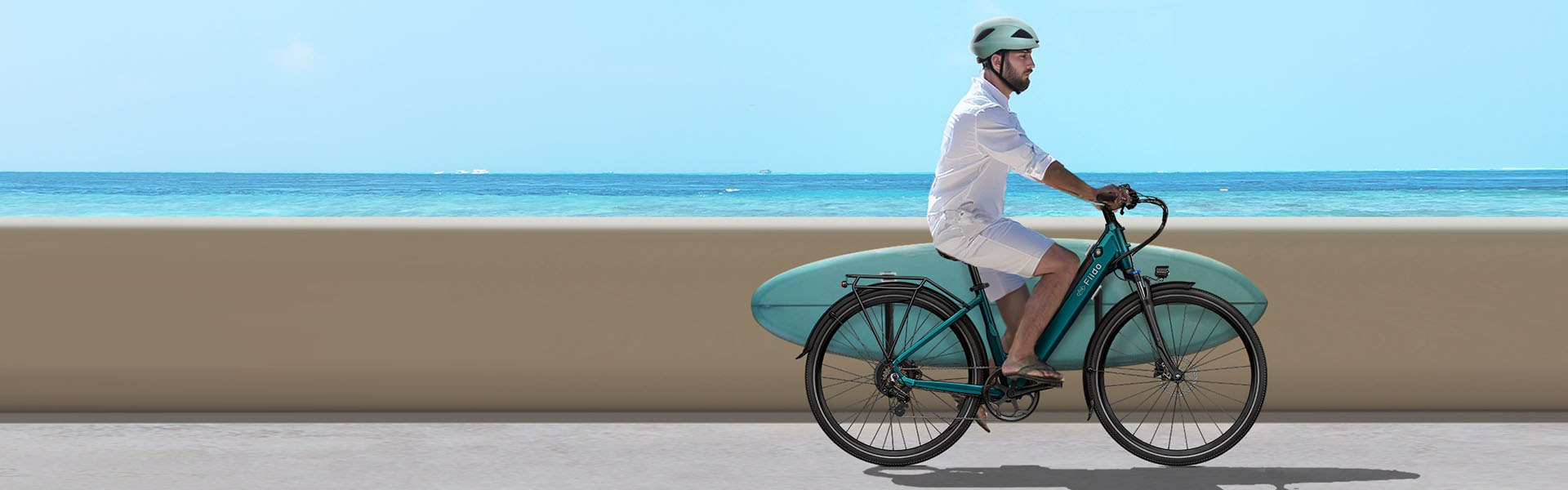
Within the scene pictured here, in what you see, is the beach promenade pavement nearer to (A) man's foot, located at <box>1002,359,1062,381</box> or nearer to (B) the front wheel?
(B) the front wheel

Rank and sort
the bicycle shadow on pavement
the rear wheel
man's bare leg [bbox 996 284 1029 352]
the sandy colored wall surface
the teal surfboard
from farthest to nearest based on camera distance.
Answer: the sandy colored wall surface
the teal surfboard
man's bare leg [bbox 996 284 1029 352]
the rear wheel
the bicycle shadow on pavement

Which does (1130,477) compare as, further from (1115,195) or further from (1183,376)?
(1115,195)

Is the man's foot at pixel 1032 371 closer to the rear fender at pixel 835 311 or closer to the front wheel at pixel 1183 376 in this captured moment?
the front wheel at pixel 1183 376

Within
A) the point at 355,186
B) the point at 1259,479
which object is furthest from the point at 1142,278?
the point at 355,186

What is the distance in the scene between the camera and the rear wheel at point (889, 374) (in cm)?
504

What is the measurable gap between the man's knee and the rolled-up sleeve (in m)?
0.31

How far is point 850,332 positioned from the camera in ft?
17.0

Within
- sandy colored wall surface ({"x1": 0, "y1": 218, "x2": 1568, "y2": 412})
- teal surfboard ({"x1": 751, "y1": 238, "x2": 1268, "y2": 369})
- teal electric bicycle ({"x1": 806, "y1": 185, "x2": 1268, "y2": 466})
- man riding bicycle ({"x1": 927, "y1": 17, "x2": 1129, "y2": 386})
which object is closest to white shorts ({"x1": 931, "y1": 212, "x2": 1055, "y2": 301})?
man riding bicycle ({"x1": 927, "y1": 17, "x2": 1129, "y2": 386})

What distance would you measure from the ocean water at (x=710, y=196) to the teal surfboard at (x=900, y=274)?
34.6 meters

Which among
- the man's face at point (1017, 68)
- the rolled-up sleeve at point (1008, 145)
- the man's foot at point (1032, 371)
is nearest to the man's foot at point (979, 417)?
the man's foot at point (1032, 371)

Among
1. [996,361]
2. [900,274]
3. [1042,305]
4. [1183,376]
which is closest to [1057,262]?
[1042,305]

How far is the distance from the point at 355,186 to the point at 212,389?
54.5 metres

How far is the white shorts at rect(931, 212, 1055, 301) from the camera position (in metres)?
4.86

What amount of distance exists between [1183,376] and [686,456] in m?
1.71
